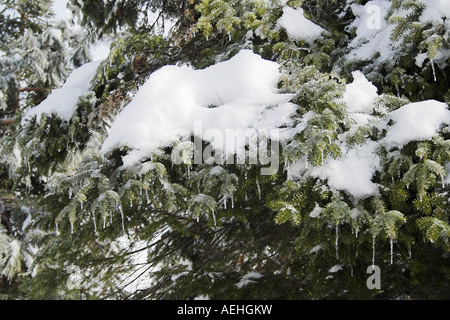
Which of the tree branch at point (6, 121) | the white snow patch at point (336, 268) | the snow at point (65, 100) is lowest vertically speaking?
the white snow patch at point (336, 268)

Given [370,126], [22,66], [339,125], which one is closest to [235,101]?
[339,125]

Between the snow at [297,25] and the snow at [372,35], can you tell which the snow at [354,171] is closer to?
the snow at [372,35]

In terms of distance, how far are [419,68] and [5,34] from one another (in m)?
8.11

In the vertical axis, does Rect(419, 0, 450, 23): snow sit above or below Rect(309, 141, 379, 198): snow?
above

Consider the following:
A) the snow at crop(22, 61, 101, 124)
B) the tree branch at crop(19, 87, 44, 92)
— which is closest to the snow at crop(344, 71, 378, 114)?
the snow at crop(22, 61, 101, 124)

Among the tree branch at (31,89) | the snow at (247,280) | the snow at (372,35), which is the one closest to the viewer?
the snow at (372,35)

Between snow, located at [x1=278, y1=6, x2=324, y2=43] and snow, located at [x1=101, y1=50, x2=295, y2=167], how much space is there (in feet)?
1.62

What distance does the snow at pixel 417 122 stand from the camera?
254 centimetres

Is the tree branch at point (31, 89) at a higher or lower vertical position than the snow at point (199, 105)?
higher

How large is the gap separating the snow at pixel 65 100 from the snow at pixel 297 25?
6.60 feet

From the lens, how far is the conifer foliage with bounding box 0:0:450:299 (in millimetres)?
2604

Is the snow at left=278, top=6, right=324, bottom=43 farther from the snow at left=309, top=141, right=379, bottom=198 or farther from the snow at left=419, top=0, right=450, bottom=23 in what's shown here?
the snow at left=309, top=141, right=379, bottom=198

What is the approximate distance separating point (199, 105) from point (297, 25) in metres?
1.21

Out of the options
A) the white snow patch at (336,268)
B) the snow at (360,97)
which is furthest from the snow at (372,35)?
the white snow patch at (336,268)
